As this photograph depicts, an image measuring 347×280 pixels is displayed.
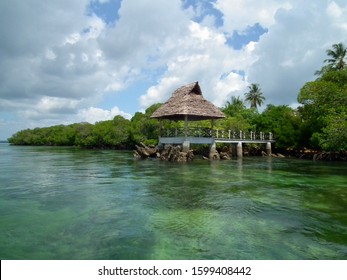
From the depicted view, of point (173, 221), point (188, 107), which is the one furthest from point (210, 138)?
point (173, 221)

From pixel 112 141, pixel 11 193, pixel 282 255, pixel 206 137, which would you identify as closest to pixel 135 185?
pixel 11 193

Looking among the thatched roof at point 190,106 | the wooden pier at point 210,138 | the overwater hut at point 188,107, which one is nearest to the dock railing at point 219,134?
the wooden pier at point 210,138

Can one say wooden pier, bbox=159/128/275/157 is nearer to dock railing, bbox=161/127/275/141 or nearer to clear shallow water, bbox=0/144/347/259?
dock railing, bbox=161/127/275/141

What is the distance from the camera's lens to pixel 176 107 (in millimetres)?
22906

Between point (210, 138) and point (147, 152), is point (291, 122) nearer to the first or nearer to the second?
point (210, 138)

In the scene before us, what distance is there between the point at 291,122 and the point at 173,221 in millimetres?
26751

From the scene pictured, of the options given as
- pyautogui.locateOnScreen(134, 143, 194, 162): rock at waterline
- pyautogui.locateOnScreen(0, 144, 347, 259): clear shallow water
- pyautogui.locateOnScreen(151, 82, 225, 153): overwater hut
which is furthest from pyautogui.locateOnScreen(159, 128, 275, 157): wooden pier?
pyautogui.locateOnScreen(0, 144, 347, 259): clear shallow water

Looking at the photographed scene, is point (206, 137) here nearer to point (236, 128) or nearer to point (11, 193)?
point (236, 128)

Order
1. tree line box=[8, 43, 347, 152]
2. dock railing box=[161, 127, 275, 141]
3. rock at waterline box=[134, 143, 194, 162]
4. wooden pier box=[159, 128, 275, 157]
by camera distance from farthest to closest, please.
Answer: dock railing box=[161, 127, 275, 141] → wooden pier box=[159, 128, 275, 157] → rock at waterline box=[134, 143, 194, 162] → tree line box=[8, 43, 347, 152]

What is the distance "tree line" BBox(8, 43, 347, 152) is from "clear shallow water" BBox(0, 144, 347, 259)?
8.80 meters

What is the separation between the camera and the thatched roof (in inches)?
877

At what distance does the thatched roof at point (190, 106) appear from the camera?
22281mm

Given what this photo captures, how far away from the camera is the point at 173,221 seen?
7137 mm

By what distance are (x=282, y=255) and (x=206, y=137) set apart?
19774 millimetres
